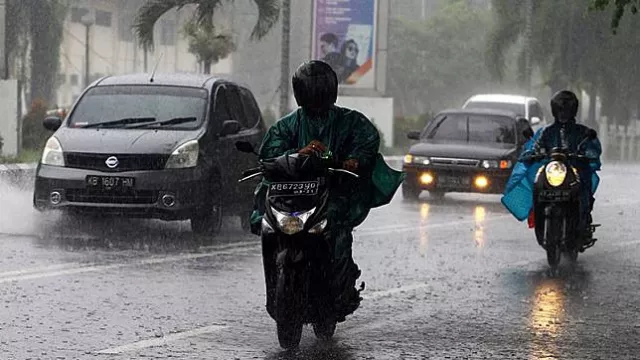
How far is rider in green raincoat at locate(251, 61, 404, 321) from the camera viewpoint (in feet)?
31.7

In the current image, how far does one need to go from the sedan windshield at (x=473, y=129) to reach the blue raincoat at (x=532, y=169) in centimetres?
1045

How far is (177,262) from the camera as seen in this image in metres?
14.4

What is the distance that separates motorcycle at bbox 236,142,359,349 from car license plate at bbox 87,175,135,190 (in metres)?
7.16

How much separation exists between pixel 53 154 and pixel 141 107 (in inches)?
53.2

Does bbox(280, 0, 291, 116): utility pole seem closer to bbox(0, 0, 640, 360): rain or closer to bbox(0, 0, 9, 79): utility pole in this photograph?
bbox(0, 0, 640, 360): rain

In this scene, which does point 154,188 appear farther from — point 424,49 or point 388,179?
point 424,49

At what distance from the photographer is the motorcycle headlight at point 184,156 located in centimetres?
1697

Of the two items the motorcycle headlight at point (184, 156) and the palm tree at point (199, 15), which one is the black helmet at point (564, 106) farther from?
the palm tree at point (199, 15)

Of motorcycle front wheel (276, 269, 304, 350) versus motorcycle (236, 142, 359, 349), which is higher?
motorcycle (236, 142, 359, 349)

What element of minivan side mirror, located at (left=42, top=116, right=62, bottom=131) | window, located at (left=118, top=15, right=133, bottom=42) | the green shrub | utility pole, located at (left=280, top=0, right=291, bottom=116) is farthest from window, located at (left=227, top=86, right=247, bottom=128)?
window, located at (left=118, top=15, right=133, bottom=42)

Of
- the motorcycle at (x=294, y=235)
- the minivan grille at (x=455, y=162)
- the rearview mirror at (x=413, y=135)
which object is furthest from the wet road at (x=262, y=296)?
the rearview mirror at (x=413, y=135)

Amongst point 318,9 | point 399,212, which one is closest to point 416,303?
point 399,212

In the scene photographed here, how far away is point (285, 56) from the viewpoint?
41.9m

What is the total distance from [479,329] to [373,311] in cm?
105
